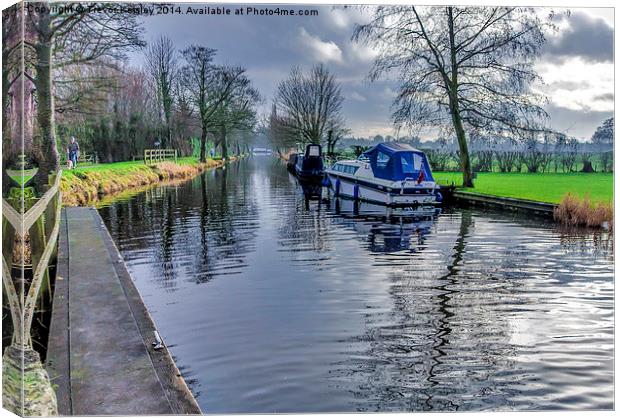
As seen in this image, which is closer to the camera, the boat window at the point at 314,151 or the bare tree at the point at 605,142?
the bare tree at the point at 605,142

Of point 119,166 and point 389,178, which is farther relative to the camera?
point 119,166

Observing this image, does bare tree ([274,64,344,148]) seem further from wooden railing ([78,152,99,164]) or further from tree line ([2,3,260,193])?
wooden railing ([78,152,99,164])

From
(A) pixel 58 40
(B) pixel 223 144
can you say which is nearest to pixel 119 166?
(B) pixel 223 144

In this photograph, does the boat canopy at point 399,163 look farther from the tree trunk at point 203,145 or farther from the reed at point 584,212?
the tree trunk at point 203,145

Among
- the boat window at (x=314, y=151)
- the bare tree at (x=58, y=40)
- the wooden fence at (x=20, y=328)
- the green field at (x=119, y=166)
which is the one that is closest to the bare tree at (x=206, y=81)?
the bare tree at (x=58, y=40)

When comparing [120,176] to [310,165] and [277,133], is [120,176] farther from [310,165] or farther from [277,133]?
[277,133]

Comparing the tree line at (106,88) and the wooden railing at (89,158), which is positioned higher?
the tree line at (106,88)
